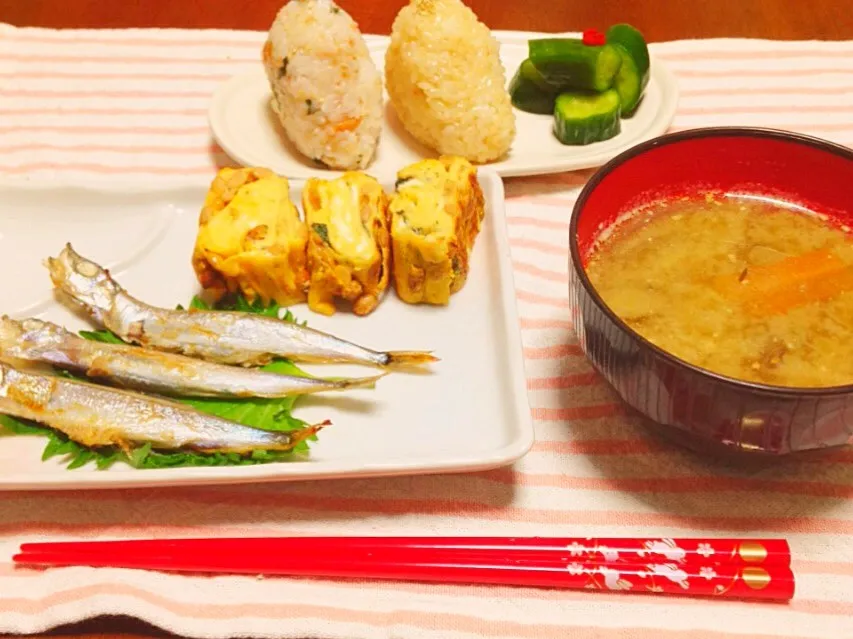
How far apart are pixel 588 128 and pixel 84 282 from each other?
1152 millimetres

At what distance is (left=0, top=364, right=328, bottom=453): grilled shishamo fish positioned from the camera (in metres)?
1.24

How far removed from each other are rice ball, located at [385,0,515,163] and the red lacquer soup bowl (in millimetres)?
612

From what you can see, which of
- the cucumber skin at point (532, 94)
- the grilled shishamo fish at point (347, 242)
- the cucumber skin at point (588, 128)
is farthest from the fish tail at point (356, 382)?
the cucumber skin at point (532, 94)

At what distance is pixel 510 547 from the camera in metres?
1.15

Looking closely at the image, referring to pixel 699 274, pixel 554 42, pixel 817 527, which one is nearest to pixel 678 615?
pixel 817 527

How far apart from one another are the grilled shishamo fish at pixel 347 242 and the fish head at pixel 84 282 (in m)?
0.37

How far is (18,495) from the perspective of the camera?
50.2 inches

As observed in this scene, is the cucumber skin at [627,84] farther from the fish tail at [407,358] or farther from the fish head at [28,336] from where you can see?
the fish head at [28,336]

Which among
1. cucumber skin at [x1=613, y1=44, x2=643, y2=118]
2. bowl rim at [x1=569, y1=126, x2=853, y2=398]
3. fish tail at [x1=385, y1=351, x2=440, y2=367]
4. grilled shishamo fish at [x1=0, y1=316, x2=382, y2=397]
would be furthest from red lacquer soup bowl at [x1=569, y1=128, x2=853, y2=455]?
cucumber skin at [x1=613, y1=44, x2=643, y2=118]

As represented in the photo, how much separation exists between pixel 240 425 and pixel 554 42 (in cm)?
127

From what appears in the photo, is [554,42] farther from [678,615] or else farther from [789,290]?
[678,615]

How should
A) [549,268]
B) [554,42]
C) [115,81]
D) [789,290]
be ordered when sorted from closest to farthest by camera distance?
[789,290] → [549,268] → [554,42] → [115,81]

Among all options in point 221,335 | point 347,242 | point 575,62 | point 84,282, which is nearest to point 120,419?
point 221,335

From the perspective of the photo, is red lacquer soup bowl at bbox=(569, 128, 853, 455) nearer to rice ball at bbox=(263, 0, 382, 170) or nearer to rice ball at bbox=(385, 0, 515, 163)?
rice ball at bbox=(385, 0, 515, 163)
